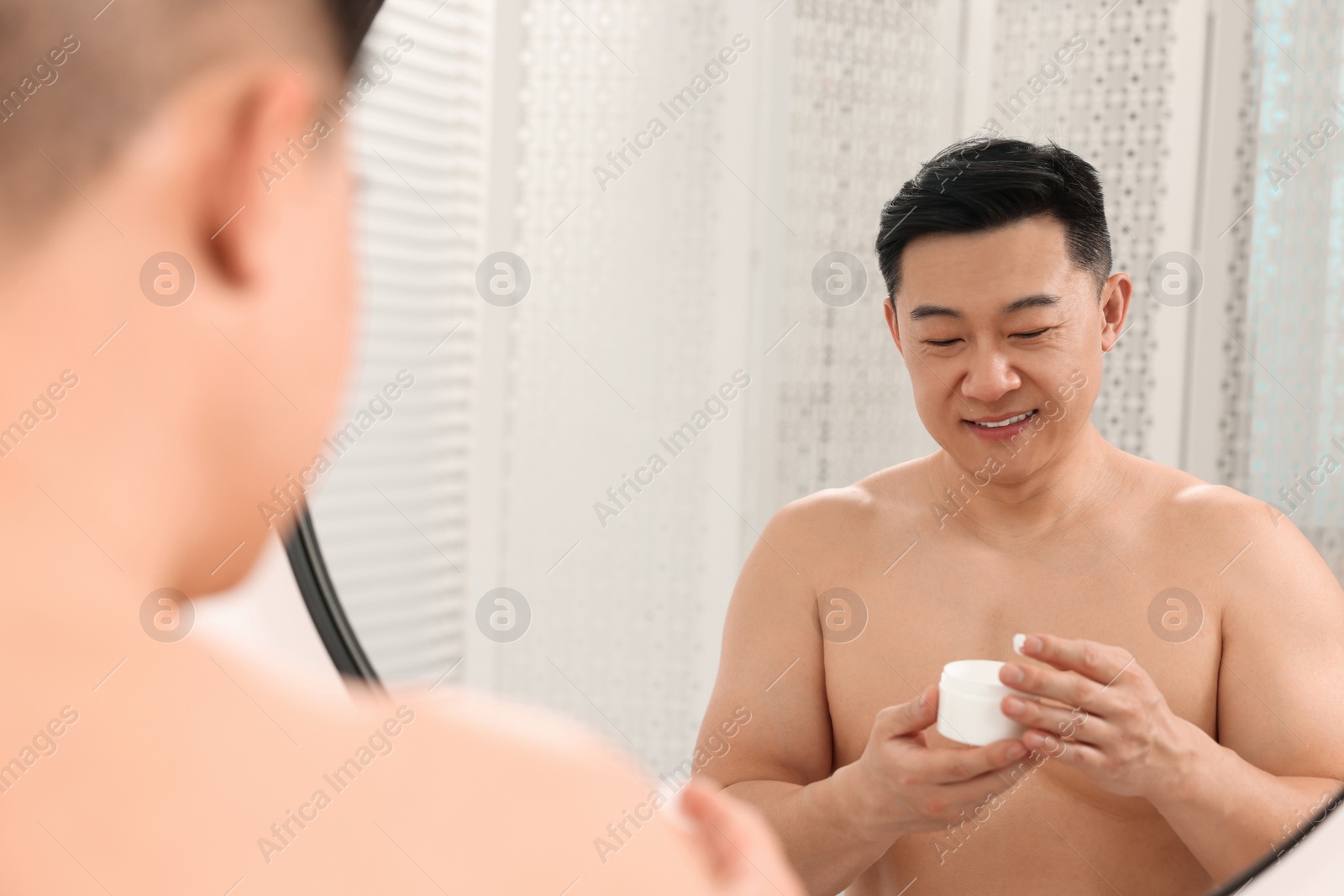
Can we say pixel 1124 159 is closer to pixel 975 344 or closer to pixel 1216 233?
pixel 1216 233

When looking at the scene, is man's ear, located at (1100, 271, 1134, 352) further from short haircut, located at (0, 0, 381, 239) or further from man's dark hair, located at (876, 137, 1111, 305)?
short haircut, located at (0, 0, 381, 239)

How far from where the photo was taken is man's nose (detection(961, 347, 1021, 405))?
2.21 ft

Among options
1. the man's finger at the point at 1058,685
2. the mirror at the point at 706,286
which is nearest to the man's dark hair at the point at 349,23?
the man's finger at the point at 1058,685

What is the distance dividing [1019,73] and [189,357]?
1.62 meters

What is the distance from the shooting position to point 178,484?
16cm

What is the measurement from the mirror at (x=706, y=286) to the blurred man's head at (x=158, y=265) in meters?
0.92

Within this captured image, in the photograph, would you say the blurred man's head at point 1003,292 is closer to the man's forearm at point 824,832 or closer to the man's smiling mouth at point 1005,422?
the man's smiling mouth at point 1005,422

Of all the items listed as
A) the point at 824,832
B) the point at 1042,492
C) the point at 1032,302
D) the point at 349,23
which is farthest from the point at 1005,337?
the point at 349,23

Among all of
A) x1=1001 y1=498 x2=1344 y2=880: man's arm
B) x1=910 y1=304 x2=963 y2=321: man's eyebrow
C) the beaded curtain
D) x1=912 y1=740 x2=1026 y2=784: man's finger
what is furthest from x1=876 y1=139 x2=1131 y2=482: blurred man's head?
the beaded curtain

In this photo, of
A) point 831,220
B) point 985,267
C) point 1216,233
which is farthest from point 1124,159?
point 985,267

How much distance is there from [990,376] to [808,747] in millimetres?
319

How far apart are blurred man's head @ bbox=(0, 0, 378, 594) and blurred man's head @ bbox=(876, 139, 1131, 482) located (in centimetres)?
58

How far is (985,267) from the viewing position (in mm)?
664

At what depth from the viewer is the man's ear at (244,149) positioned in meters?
0.16
